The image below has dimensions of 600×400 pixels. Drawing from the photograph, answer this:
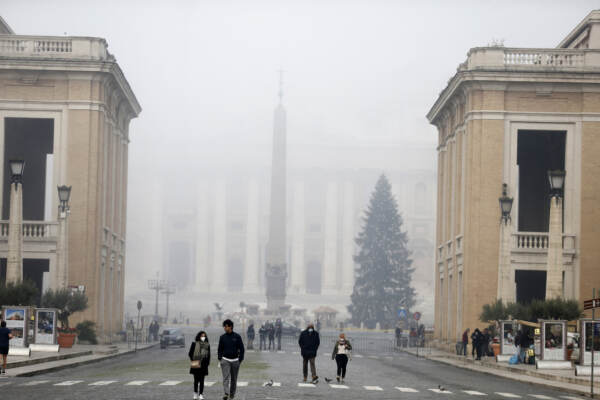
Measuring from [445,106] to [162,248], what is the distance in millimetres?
96849

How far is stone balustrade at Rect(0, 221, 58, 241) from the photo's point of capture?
60031 mm

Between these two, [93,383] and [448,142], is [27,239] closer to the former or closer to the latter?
[448,142]

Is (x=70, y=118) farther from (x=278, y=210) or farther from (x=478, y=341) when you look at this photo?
(x=278, y=210)

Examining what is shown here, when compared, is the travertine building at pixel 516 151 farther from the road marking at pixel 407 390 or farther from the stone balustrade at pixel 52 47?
the road marking at pixel 407 390

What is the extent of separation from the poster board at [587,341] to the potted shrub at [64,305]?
2298cm

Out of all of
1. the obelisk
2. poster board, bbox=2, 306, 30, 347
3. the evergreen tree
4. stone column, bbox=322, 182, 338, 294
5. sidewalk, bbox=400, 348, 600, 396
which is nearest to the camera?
sidewalk, bbox=400, 348, 600, 396

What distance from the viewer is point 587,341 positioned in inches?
1519

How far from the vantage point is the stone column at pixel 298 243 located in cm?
15475

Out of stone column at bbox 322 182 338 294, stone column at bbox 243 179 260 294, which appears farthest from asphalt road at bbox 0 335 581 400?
stone column at bbox 322 182 338 294

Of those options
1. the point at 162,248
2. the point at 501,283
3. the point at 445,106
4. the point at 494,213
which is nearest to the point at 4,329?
the point at 501,283

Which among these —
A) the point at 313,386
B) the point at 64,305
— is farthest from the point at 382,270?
the point at 313,386

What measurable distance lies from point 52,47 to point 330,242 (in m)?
99.7

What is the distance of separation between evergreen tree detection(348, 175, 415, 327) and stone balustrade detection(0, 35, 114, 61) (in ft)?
208

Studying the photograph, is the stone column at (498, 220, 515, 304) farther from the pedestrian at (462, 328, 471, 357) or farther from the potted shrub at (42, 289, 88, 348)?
the potted shrub at (42, 289, 88, 348)
